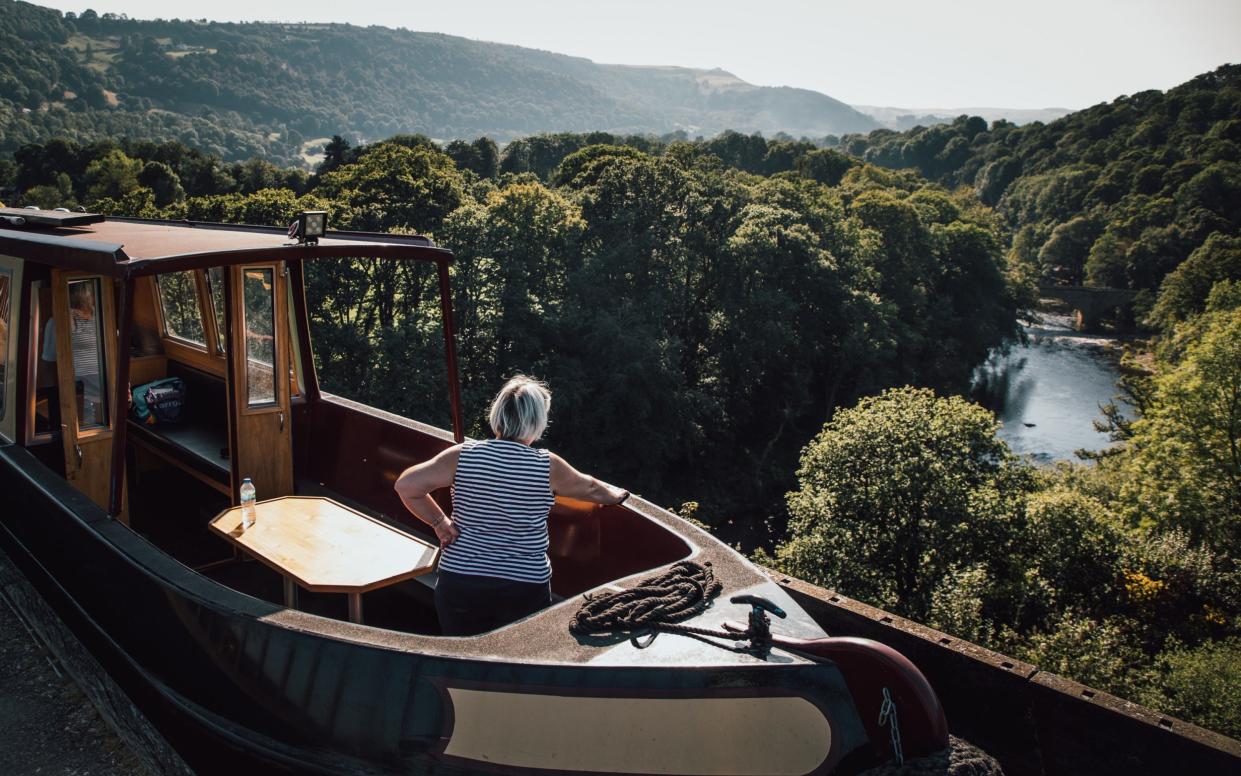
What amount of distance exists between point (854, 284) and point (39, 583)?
3812 centimetres

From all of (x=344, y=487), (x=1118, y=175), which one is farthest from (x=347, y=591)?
(x=1118, y=175)

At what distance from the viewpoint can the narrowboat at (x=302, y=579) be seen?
143 inches

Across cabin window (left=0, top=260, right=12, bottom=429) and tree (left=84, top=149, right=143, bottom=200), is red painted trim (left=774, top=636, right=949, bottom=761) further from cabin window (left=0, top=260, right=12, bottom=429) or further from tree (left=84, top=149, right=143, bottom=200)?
tree (left=84, top=149, right=143, bottom=200)

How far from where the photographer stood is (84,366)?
20.3 ft

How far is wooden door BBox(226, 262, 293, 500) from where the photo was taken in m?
6.36

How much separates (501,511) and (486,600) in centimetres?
50

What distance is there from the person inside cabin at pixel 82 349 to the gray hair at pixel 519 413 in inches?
156

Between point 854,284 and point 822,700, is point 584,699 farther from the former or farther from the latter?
point 854,284

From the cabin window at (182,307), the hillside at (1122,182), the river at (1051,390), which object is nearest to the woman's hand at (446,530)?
the cabin window at (182,307)

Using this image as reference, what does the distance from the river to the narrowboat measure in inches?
1422

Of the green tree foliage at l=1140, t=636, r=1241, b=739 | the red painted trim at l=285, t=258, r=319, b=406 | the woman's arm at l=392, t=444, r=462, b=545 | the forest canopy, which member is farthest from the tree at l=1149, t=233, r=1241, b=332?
the woman's arm at l=392, t=444, r=462, b=545

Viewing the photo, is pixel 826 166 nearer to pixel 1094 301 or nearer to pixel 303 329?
pixel 1094 301

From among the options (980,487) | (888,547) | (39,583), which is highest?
(39,583)

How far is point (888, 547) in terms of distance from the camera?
61.2ft
